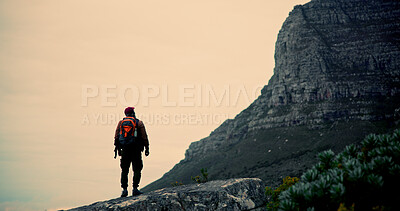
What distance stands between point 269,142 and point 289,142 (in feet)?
36.4

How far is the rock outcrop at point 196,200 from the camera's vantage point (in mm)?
11352

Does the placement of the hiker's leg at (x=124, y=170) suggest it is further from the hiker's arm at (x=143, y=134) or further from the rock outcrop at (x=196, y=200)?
the rock outcrop at (x=196, y=200)

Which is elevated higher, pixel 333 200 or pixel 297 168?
pixel 333 200

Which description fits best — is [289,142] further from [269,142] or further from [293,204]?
[293,204]

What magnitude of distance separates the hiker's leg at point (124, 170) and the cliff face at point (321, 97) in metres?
114

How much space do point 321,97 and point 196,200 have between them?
545ft

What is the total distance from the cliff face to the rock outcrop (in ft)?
372

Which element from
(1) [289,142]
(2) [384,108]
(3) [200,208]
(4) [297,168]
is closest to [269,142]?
(1) [289,142]

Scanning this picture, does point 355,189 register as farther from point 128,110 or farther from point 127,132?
point 128,110

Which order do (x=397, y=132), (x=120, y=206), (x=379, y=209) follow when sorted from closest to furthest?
(x=379, y=209), (x=397, y=132), (x=120, y=206)

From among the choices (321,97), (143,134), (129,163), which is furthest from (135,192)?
(321,97)

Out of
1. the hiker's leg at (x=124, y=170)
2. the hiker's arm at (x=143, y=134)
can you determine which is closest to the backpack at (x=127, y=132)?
the hiker's arm at (x=143, y=134)

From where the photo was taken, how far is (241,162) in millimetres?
148250

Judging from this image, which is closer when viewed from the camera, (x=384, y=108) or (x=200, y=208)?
(x=200, y=208)
